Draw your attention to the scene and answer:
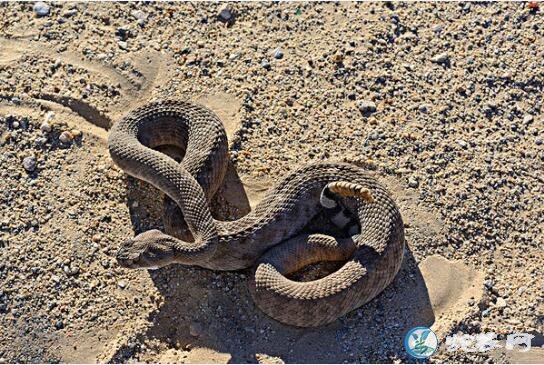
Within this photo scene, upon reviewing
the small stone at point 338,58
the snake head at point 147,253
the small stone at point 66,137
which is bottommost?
the snake head at point 147,253

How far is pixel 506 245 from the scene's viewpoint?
664 centimetres

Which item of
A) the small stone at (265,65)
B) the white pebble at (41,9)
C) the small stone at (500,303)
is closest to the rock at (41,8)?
the white pebble at (41,9)

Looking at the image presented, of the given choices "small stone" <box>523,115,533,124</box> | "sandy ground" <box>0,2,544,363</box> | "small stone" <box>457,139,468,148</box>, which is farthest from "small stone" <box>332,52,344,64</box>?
"small stone" <box>523,115,533,124</box>

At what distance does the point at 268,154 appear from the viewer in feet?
23.2

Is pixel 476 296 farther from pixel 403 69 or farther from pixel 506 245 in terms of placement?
pixel 403 69

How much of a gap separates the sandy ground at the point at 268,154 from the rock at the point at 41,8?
0.07ft

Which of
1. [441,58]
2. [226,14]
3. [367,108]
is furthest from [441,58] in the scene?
[226,14]

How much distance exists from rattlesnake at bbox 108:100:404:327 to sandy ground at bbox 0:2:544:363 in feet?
0.90

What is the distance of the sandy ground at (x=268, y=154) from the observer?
6242 mm

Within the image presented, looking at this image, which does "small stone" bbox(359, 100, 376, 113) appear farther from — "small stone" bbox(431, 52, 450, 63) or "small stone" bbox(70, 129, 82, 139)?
"small stone" bbox(70, 129, 82, 139)

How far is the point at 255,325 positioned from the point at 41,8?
13.3 ft

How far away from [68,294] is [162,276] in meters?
0.78

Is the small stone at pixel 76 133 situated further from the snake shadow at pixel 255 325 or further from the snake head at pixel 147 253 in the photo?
the snake shadow at pixel 255 325

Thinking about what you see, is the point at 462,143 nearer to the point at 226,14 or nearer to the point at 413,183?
the point at 413,183
